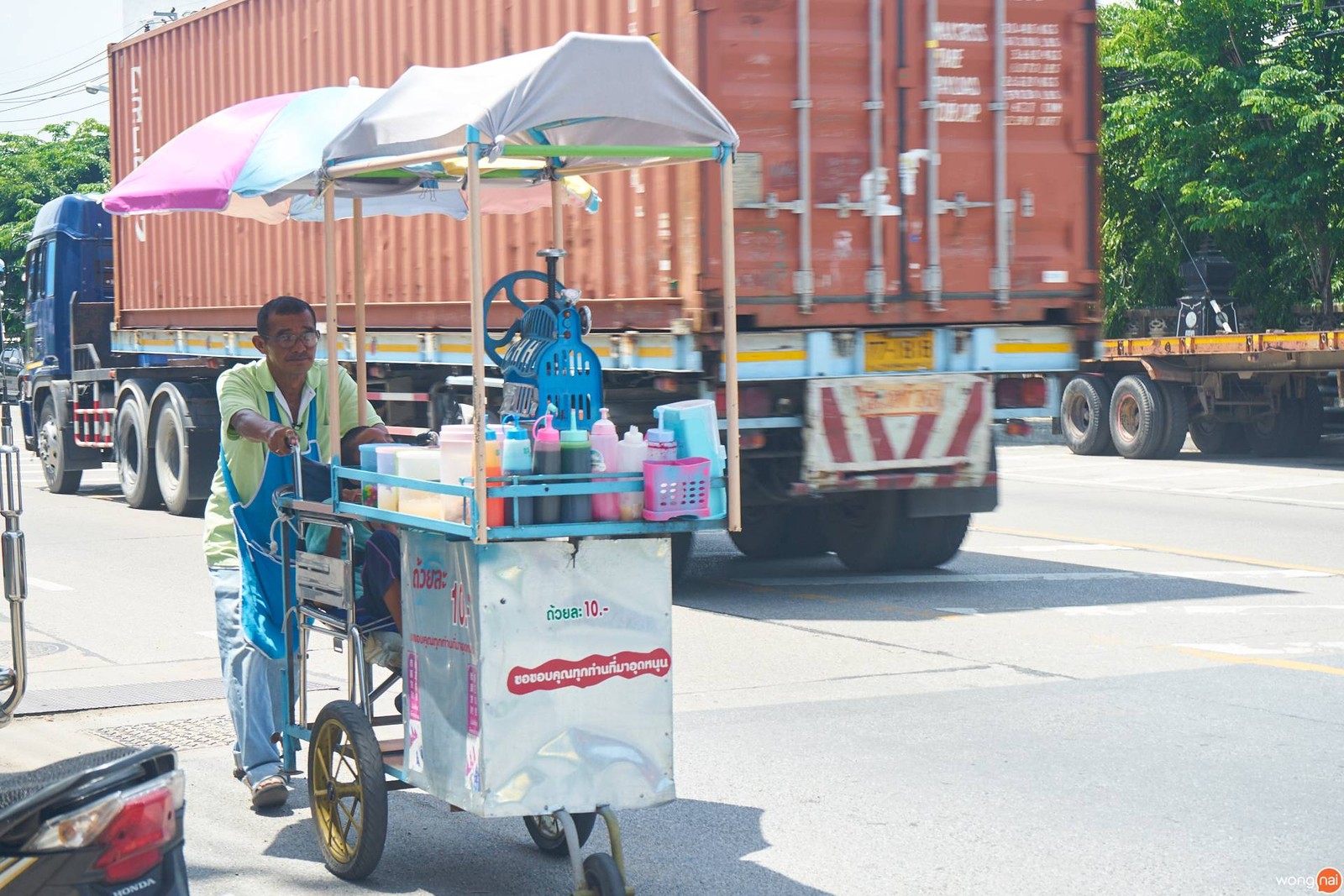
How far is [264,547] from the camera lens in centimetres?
584

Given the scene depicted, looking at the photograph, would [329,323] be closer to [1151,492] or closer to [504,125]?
[504,125]

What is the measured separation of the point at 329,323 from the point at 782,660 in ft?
11.7

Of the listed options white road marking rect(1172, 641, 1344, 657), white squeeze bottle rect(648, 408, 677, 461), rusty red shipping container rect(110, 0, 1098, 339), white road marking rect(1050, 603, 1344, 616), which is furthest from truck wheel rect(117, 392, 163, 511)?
white squeeze bottle rect(648, 408, 677, 461)

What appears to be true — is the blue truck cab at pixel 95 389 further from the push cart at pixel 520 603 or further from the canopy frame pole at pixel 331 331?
the push cart at pixel 520 603

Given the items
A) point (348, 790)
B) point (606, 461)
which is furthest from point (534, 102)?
point (348, 790)

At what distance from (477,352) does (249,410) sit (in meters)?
1.31

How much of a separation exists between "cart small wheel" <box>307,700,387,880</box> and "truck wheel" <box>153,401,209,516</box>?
10.5 metres

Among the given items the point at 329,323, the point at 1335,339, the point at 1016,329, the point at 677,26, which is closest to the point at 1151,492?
the point at 1335,339

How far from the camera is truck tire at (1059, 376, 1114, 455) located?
22.6m

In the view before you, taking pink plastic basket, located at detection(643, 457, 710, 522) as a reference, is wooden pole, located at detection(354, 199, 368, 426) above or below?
above

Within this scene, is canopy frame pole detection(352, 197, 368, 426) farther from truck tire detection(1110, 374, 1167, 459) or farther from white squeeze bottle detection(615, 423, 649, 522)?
truck tire detection(1110, 374, 1167, 459)

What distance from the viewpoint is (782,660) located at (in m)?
8.54

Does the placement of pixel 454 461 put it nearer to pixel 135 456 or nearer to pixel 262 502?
pixel 262 502

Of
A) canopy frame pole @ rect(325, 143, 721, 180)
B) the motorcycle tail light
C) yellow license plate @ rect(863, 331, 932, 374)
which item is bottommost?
the motorcycle tail light
